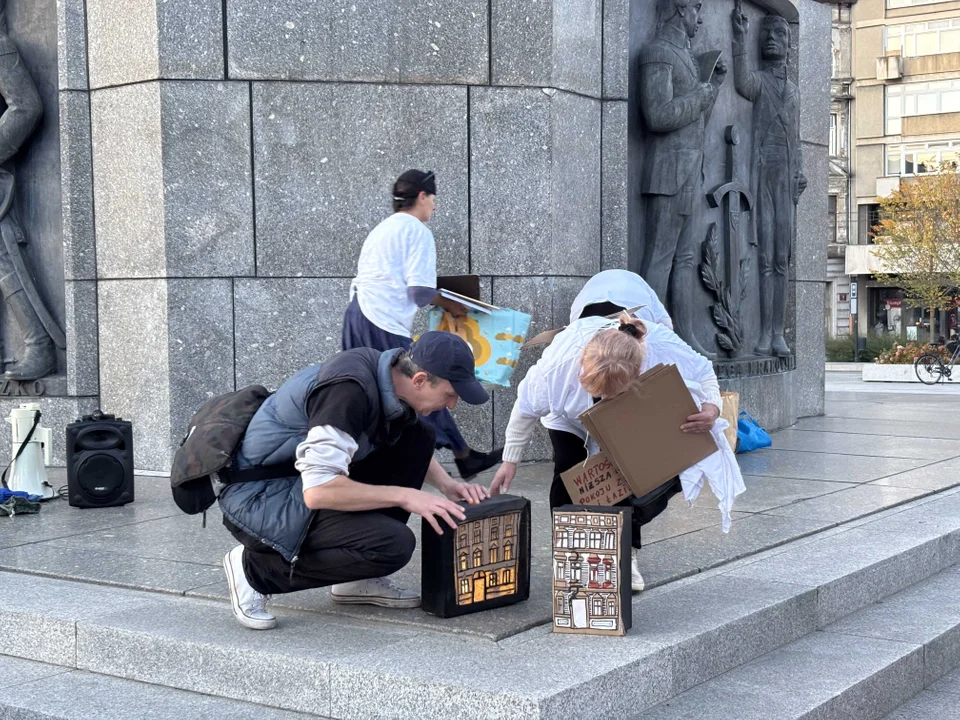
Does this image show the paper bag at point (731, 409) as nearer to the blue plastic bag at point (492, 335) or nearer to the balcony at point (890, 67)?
the blue plastic bag at point (492, 335)

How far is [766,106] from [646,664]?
7.94m

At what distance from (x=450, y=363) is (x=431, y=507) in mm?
508

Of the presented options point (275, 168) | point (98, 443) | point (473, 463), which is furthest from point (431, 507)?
point (275, 168)

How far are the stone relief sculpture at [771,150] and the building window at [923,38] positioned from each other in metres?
44.4

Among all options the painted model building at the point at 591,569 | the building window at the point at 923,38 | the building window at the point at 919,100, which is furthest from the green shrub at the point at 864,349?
the painted model building at the point at 591,569

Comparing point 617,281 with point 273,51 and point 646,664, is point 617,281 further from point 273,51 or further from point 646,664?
point 273,51

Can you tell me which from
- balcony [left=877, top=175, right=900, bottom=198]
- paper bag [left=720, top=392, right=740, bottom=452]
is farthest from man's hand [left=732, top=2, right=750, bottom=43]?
balcony [left=877, top=175, right=900, bottom=198]

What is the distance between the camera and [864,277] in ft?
173

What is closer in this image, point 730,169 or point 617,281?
point 617,281

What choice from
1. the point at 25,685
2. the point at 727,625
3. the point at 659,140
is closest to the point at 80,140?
the point at 659,140

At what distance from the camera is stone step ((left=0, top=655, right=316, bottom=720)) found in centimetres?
415

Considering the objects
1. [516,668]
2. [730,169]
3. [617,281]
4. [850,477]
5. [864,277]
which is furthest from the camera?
[864,277]

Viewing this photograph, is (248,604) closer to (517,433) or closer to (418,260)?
(517,433)

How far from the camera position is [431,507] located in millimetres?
4344
